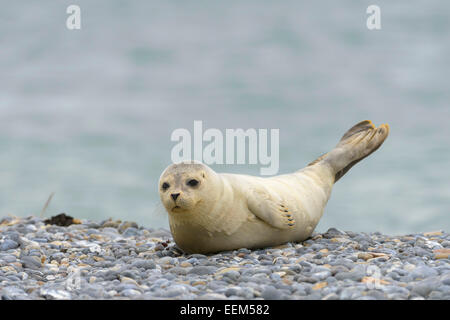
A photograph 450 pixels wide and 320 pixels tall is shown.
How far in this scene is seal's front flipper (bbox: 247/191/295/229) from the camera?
681cm

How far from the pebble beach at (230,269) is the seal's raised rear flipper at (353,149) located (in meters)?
0.87

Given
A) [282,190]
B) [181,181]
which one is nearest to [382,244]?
[282,190]

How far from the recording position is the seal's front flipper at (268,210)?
22.4ft

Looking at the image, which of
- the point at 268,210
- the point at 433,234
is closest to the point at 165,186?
the point at 268,210

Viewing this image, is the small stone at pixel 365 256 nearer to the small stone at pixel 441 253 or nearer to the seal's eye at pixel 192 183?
the small stone at pixel 441 253

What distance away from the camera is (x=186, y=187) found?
21.1ft

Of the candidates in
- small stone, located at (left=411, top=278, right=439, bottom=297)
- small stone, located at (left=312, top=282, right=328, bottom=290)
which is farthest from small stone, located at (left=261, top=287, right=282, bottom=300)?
small stone, located at (left=411, top=278, right=439, bottom=297)

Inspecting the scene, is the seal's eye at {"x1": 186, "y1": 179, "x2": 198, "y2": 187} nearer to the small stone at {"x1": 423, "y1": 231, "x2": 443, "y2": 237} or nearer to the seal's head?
the seal's head

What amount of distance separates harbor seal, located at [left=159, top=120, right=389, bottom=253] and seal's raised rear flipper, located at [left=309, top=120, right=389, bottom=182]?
95 cm

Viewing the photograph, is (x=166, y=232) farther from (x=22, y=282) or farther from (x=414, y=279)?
(x=414, y=279)

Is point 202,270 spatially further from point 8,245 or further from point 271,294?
point 8,245

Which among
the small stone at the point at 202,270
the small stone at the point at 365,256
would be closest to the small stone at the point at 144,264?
the small stone at the point at 202,270
